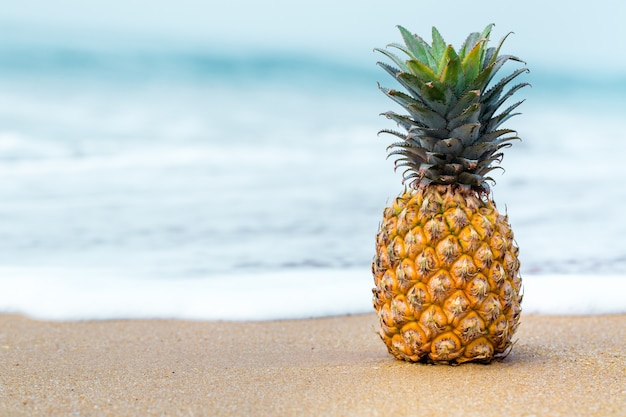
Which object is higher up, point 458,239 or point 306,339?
point 458,239

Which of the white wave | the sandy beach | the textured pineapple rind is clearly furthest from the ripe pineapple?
the white wave

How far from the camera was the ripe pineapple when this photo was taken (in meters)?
3.64

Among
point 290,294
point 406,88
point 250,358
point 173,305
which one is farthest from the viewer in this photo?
point 290,294

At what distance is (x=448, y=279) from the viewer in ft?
11.9

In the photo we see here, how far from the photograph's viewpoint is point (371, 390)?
3.34 meters

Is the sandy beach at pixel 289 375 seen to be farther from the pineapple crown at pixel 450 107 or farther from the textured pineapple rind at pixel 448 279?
the pineapple crown at pixel 450 107

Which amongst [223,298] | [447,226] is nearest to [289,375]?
[447,226]

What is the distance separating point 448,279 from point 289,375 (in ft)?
3.29

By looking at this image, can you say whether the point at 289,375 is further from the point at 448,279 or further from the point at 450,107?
the point at 450,107

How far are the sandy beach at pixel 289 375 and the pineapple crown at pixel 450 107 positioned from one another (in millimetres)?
1106

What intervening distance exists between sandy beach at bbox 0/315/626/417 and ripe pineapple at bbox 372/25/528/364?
0.24 metres

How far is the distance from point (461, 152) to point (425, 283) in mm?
762

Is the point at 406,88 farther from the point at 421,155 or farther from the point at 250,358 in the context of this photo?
the point at 250,358

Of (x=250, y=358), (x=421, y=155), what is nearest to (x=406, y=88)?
(x=421, y=155)
